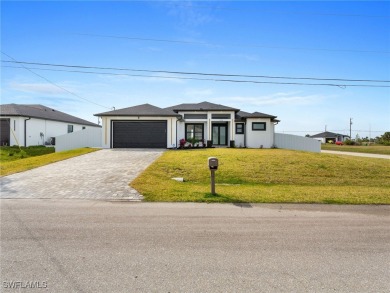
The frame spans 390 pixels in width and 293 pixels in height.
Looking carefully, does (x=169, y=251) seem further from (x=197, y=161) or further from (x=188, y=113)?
(x=188, y=113)

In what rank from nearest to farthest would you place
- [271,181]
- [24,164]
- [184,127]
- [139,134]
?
1. [271,181]
2. [24,164]
3. [139,134]
4. [184,127]

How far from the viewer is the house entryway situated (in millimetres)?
27484

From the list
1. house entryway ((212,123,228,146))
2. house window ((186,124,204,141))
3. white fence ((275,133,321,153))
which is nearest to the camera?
white fence ((275,133,321,153))

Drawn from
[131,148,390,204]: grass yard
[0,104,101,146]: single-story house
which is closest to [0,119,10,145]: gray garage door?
[0,104,101,146]: single-story house

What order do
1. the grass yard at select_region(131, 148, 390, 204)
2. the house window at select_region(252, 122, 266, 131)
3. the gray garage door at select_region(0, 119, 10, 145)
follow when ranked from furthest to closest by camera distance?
the house window at select_region(252, 122, 266, 131), the gray garage door at select_region(0, 119, 10, 145), the grass yard at select_region(131, 148, 390, 204)

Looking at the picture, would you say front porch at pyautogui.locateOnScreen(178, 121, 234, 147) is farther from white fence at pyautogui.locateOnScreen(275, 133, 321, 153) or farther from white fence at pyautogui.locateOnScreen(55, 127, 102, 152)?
A: white fence at pyautogui.locateOnScreen(55, 127, 102, 152)

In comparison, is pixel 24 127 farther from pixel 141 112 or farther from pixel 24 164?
pixel 141 112

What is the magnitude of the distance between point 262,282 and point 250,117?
965 inches

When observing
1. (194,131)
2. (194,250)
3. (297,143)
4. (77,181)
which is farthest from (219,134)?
(194,250)

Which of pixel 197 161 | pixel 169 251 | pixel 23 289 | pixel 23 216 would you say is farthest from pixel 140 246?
pixel 197 161

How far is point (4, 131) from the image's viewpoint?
25.8 metres

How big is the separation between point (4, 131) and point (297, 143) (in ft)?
103

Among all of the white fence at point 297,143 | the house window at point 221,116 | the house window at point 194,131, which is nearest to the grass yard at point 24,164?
the house window at point 194,131

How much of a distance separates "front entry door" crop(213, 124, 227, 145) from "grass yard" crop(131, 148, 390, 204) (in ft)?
39.1
